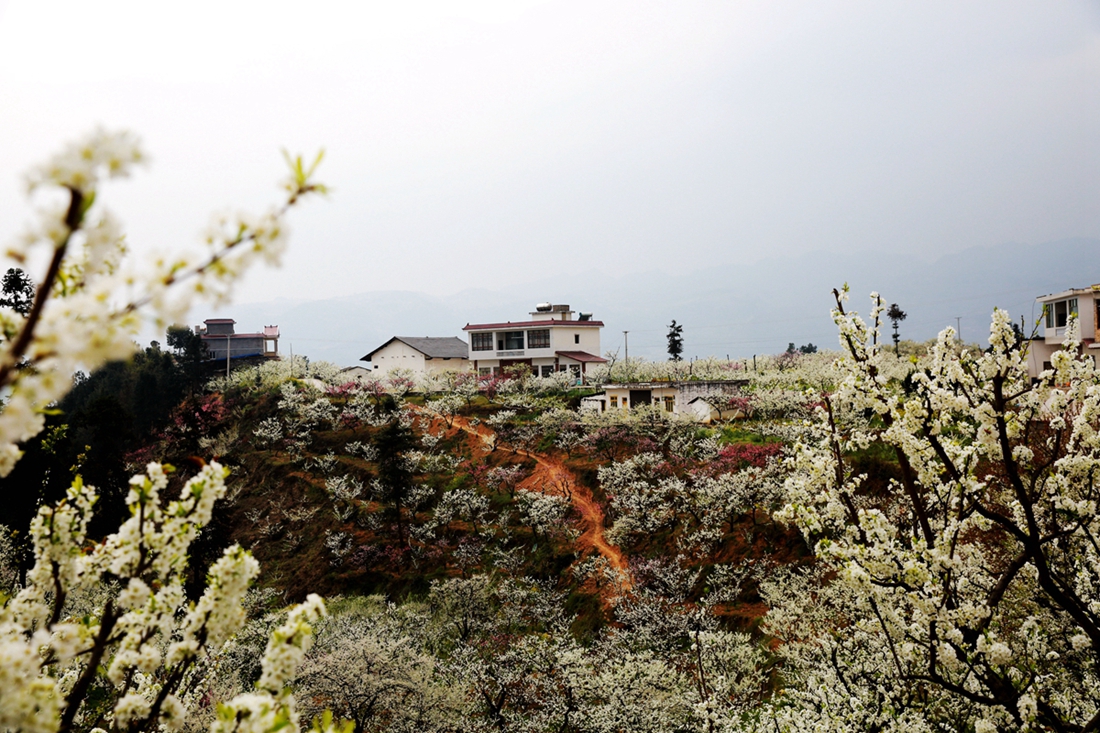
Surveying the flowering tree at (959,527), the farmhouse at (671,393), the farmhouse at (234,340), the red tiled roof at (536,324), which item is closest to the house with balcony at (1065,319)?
the farmhouse at (671,393)

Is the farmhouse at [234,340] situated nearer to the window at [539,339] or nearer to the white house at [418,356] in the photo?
the white house at [418,356]

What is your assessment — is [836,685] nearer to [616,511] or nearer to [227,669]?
[227,669]

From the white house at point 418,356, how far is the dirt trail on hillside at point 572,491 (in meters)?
20.2

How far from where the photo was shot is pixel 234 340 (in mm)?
71500

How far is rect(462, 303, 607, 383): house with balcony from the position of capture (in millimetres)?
51094

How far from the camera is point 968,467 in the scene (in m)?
5.69

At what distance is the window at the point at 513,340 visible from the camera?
52.0 metres

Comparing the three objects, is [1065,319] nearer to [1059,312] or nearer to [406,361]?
[1059,312]

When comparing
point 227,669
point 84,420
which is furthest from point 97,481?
point 227,669

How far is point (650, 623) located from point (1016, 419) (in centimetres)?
1242

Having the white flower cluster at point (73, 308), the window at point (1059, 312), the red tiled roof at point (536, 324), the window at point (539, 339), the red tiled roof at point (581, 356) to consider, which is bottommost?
the white flower cluster at point (73, 308)

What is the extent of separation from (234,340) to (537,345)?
39.2m

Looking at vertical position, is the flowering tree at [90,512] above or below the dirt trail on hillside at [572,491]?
above

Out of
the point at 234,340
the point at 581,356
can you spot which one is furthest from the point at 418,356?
the point at 234,340
